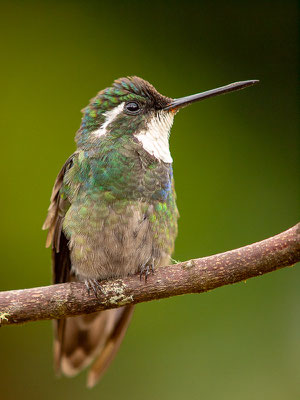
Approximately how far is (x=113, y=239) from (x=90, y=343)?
120cm

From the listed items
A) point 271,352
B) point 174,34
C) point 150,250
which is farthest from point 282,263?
point 174,34

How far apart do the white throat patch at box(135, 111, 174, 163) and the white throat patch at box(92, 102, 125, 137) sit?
0.21 metres

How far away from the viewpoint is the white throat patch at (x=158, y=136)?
11.5 feet

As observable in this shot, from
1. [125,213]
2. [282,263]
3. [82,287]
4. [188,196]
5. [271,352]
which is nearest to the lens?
[282,263]

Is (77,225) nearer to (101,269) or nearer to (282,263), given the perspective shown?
(101,269)

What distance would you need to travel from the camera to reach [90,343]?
419cm

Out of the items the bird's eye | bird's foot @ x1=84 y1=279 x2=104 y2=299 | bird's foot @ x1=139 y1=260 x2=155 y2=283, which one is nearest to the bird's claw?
bird's foot @ x1=139 y1=260 x2=155 y2=283

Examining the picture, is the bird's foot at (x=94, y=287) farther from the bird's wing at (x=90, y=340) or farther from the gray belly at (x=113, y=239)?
the bird's wing at (x=90, y=340)

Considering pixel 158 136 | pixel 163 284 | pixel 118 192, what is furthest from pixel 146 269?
pixel 158 136

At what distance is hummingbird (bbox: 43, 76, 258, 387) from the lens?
3.29m

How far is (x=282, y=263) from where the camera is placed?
2.54 m

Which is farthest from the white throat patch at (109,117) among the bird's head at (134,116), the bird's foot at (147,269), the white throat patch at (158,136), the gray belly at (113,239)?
the bird's foot at (147,269)

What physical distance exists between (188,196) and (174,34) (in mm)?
1227

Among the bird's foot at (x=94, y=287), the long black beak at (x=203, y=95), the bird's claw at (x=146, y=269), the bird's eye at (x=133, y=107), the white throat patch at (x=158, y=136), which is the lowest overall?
the bird's foot at (x=94, y=287)
